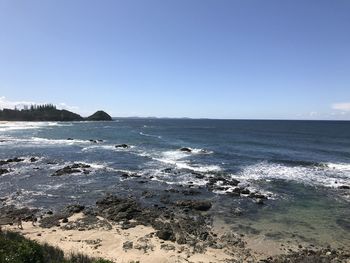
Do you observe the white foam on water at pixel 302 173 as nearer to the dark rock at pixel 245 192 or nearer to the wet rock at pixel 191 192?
the dark rock at pixel 245 192

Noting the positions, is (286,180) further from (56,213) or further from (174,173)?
(56,213)

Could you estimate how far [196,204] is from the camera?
28.1 meters

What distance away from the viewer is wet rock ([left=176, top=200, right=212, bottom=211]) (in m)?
27.7

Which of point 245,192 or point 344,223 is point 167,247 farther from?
point 245,192

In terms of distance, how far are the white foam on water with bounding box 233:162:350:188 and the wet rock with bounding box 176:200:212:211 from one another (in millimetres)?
11725

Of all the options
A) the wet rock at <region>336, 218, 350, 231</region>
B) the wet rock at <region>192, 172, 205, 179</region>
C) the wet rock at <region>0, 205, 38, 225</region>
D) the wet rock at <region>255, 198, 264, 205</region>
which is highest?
the wet rock at <region>192, 172, 205, 179</region>

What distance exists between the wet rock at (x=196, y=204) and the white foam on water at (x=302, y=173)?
11725mm

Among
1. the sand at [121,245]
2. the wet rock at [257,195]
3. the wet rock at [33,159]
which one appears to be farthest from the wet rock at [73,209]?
the wet rock at [33,159]

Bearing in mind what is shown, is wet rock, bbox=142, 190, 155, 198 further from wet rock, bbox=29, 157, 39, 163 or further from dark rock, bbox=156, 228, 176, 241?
wet rock, bbox=29, 157, 39, 163

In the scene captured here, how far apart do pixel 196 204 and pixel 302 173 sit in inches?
787

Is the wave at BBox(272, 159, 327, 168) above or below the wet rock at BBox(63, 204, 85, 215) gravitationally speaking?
above

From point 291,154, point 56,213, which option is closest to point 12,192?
point 56,213

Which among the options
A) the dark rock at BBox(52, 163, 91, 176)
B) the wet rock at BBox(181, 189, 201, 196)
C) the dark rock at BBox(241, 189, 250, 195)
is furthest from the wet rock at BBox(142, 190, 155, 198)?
the dark rock at BBox(52, 163, 91, 176)

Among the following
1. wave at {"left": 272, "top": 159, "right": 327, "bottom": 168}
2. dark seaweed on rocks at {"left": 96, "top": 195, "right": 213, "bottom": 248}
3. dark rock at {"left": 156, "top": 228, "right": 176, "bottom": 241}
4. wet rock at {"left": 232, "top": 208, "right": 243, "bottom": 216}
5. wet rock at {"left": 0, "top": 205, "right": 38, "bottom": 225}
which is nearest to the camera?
dark rock at {"left": 156, "top": 228, "right": 176, "bottom": 241}
